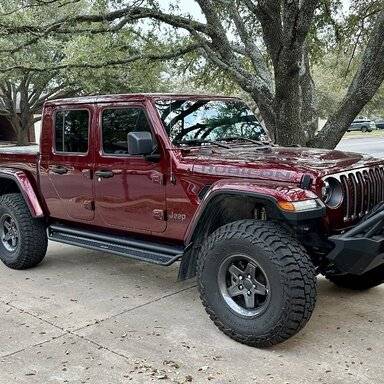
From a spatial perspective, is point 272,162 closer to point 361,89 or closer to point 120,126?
point 120,126

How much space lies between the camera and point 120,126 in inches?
193

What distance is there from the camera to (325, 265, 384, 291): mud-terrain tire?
15.6 feet

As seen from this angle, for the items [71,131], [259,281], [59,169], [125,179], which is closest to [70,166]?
[59,169]

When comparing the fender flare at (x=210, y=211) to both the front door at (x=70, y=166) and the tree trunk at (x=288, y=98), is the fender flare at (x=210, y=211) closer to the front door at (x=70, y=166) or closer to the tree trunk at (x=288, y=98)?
the front door at (x=70, y=166)

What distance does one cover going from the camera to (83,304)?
4676 mm

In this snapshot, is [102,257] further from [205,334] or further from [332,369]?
[332,369]

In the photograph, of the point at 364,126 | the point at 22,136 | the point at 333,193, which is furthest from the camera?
the point at 364,126

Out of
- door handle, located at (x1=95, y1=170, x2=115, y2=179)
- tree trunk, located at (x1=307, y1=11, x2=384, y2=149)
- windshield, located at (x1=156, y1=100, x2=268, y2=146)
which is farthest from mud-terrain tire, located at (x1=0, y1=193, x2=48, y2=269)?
tree trunk, located at (x1=307, y1=11, x2=384, y2=149)

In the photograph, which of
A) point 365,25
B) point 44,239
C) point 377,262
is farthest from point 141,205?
point 365,25

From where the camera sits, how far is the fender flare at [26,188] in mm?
5547

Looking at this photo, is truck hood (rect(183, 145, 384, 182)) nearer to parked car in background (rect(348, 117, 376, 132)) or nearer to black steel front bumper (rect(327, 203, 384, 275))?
black steel front bumper (rect(327, 203, 384, 275))

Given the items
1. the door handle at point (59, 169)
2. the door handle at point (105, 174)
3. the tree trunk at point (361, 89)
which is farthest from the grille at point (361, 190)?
the tree trunk at point (361, 89)

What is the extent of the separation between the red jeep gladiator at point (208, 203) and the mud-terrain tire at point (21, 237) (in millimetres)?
15

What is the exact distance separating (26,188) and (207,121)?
2211 millimetres
